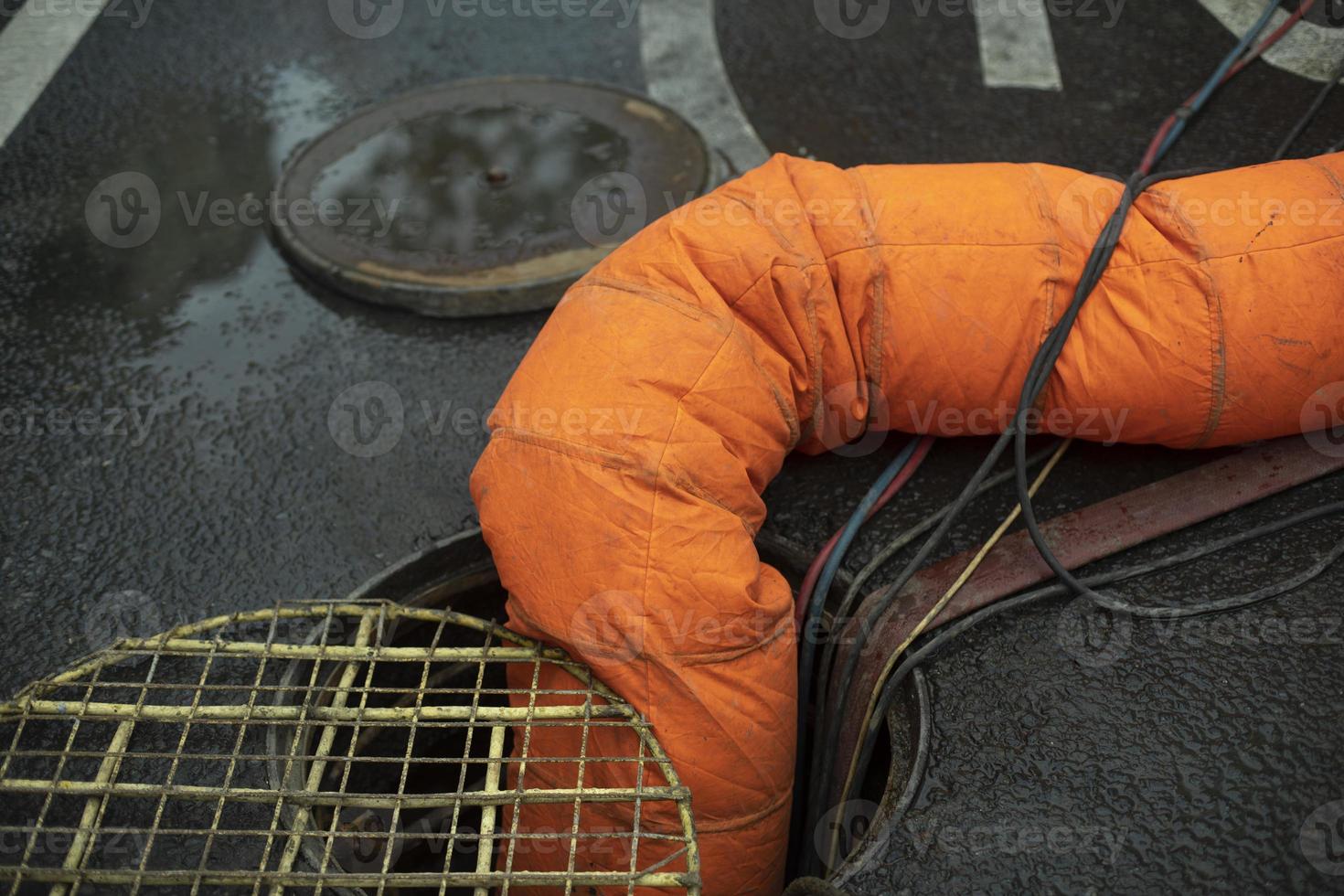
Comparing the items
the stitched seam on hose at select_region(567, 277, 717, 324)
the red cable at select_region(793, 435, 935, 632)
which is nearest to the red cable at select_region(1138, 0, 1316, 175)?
the red cable at select_region(793, 435, 935, 632)

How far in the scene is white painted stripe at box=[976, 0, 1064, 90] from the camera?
4289 millimetres

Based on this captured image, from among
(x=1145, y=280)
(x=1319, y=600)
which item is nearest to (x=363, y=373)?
(x=1145, y=280)

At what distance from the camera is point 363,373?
3.29 meters

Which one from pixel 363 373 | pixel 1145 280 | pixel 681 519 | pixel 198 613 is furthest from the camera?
pixel 363 373

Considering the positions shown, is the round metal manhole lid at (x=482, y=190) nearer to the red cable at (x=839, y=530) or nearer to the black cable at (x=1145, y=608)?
the red cable at (x=839, y=530)

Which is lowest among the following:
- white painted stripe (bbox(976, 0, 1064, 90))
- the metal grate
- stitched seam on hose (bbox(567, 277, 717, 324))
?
the metal grate

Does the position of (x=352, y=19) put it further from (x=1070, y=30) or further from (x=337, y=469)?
(x=1070, y=30)

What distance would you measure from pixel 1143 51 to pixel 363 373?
3.49m

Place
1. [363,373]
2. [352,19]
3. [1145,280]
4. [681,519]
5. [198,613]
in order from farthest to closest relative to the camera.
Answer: [352,19], [363,373], [198,613], [1145,280], [681,519]

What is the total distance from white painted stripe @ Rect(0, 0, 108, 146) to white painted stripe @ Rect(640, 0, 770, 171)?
266cm

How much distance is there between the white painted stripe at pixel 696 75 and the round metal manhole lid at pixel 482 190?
218mm

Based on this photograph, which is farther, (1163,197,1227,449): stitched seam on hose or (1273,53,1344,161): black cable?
(1273,53,1344,161): black cable

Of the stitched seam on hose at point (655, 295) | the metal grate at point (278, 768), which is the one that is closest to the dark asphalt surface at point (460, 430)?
the metal grate at point (278, 768)

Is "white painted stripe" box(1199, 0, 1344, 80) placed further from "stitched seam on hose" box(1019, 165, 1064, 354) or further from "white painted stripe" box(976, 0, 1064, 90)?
"stitched seam on hose" box(1019, 165, 1064, 354)
